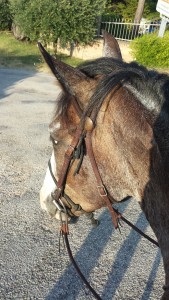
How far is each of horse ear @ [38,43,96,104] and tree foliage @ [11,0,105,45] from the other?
587 inches

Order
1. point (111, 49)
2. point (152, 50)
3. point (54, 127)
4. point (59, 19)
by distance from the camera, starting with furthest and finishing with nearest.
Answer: point (59, 19) → point (152, 50) → point (111, 49) → point (54, 127)

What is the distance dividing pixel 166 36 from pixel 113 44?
14.2m

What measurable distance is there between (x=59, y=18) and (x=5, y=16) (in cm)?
572

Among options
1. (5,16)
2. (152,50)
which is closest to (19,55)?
(5,16)

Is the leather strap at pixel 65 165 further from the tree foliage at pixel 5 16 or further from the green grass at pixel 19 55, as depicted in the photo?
the tree foliage at pixel 5 16

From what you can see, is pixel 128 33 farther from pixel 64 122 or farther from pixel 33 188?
pixel 64 122

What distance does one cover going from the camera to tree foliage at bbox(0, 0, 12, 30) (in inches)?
734

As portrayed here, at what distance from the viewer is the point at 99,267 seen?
358 cm

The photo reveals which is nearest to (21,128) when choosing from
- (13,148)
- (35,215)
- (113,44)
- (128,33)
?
(13,148)

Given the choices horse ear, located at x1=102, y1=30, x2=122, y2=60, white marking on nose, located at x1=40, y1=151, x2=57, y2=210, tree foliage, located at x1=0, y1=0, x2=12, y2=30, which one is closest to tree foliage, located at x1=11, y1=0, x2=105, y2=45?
tree foliage, located at x1=0, y1=0, x2=12, y2=30

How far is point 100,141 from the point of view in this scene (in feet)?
5.63

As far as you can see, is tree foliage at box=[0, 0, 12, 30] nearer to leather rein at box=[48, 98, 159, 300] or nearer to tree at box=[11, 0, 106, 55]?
tree at box=[11, 0, 106, 55]

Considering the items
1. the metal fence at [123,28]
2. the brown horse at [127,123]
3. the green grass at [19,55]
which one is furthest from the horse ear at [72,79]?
the metal fence at [123,28]

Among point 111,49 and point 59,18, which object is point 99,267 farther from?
point 59,18
